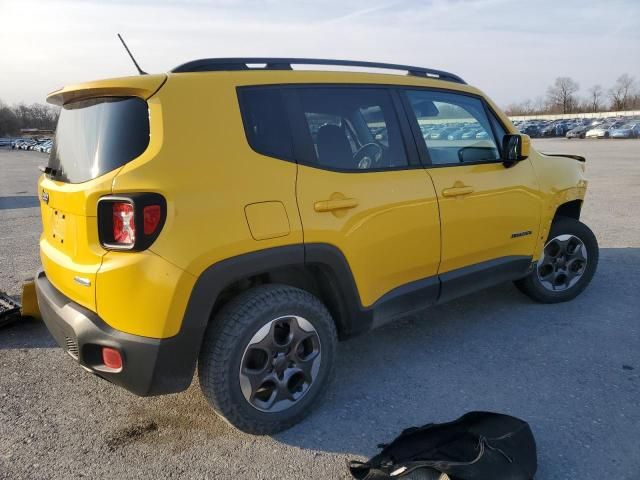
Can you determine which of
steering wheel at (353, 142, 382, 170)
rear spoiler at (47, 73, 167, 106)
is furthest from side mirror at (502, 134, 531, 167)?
rear spoiler at (47, 73, 167, 106)

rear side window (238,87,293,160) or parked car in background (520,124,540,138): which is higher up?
rear side window (238,87,293,160)

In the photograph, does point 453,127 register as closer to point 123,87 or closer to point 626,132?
point 123,87

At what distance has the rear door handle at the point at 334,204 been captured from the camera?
267 cm

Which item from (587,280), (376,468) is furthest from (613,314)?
(376,468)

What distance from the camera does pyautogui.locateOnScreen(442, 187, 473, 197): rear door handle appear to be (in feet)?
10.7

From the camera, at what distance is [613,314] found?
4.16 m

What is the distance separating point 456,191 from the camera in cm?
333

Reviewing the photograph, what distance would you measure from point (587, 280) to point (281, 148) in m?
3.26

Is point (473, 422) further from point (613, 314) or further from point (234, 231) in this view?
point (613, 314)

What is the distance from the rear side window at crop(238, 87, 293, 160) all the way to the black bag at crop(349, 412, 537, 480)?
1.51 m

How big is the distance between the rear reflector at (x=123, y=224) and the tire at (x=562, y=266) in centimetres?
329

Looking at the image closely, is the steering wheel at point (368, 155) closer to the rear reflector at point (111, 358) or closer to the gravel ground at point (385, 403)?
the gravel ground at point (385, 403)

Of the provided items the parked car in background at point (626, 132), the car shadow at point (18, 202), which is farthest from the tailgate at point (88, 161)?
the parked car in background at point (626, 132)

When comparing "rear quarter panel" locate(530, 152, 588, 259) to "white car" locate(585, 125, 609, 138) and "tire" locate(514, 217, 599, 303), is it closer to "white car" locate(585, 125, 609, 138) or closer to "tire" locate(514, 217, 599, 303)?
"tire" locate(514, 217, 599, 303)
